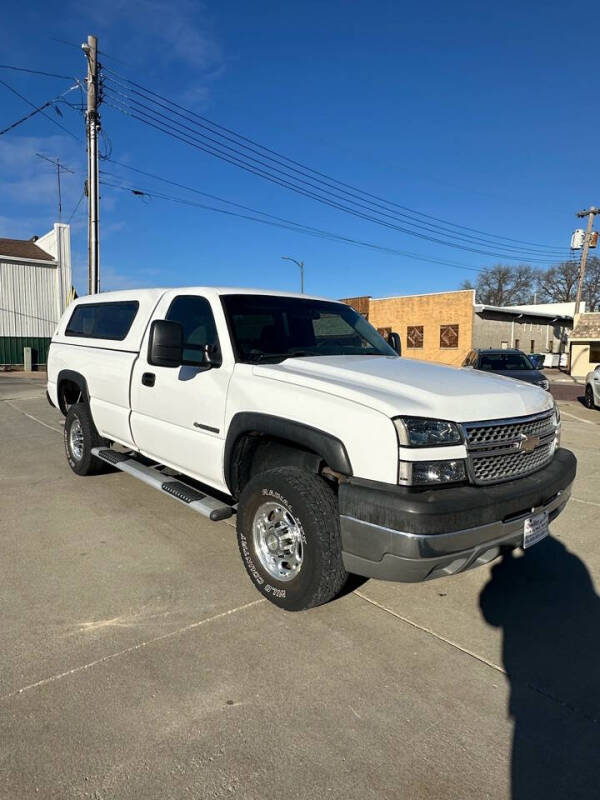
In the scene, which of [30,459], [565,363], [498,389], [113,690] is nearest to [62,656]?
[113,690]

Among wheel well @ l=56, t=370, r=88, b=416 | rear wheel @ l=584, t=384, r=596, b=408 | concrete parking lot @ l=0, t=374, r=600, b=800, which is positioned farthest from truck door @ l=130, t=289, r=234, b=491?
rear wheel @ l=584, t=384, r=596, b=408

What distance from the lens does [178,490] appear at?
403cm

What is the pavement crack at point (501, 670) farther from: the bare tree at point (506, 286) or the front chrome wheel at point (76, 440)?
the bare tree at point (506, 286)

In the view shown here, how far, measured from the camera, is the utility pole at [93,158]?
584 inches

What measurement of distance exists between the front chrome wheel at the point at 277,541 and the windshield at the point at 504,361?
466 inches

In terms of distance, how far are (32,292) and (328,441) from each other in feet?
105

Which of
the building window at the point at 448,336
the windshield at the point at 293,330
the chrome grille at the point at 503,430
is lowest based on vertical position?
the chrome grille at the point at 503,430

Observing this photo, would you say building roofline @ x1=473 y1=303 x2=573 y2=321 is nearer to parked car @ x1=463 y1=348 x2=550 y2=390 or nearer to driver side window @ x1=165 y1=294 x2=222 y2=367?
parked car @ x1=463 y1=348 x2=550 y2=390

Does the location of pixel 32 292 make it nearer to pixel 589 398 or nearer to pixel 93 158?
pixel 93 158

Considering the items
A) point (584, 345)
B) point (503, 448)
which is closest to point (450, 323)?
point (584, 345)

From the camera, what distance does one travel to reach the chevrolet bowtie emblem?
3.04m

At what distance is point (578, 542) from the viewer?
441cm

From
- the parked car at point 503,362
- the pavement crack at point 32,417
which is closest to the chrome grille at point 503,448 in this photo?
the pavement crack at point 32,417

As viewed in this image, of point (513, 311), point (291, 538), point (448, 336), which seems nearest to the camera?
point (291, 538)
